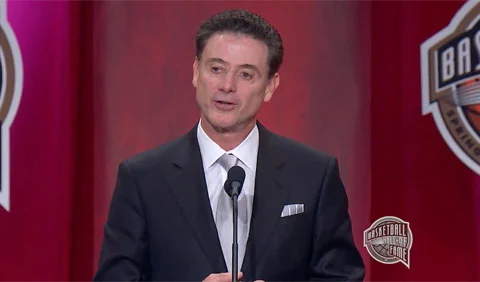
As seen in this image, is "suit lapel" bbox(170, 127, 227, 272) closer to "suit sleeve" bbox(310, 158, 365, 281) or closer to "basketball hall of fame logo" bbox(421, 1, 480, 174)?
"suit sleeve" bbox(310, 158, 365, 281)

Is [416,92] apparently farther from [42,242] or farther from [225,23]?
[42,242]

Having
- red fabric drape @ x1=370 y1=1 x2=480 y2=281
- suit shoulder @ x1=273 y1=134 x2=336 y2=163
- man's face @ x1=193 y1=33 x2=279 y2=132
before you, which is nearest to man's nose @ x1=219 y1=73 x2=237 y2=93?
man's face @ x1=193 y1=33 x2=279 y2=132

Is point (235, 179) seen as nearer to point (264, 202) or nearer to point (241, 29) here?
point (264, 202)

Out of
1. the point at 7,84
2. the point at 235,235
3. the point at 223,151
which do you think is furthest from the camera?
the point at 7,84

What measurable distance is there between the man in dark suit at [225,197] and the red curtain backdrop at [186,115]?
520 mm

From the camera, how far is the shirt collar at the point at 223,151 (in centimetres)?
174

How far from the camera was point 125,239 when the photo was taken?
5.37 ft

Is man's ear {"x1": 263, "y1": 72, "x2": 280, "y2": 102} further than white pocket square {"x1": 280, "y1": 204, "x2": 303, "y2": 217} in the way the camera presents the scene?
Yes

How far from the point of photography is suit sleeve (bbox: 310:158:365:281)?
1680 millimetres

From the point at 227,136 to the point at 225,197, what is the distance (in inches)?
5.8

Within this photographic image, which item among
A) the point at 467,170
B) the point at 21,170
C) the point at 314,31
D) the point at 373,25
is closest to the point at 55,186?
the point at 21,170

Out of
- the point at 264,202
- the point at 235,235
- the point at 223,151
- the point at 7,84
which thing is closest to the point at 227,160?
the point at 223,151

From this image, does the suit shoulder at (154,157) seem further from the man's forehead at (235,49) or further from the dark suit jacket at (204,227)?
the man's forehead at (235,49)

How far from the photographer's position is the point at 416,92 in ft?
7.32
